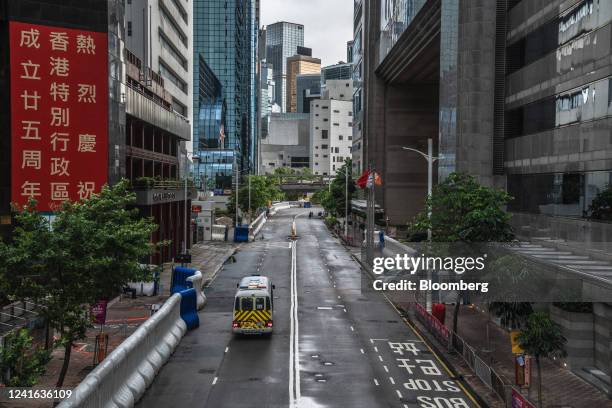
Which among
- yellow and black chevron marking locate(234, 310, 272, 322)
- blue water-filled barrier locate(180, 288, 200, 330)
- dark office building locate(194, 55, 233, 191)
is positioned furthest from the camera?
dark office building locate(194, 55, 233, 191)

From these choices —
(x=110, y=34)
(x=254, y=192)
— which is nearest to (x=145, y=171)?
(x=110, y=34)

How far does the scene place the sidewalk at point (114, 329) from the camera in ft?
83.9

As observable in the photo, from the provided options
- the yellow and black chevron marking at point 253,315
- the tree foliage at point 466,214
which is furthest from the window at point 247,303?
the tree foliage at point 466,214

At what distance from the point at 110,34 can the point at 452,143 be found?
76.1 feet

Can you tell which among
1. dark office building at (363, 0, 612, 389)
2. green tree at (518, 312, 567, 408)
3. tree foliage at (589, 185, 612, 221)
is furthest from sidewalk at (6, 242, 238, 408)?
tree foliage at (589, 185, 612, 221)

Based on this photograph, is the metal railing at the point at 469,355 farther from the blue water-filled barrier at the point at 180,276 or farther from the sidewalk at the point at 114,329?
the blue water-filled barrier at the point at 180,276

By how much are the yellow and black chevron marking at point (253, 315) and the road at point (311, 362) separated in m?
1.02

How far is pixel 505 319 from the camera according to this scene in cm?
2808

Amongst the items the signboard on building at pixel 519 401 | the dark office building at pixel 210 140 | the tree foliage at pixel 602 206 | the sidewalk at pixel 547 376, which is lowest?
the sidewalk at pixel 547 376

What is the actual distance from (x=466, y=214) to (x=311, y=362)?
30.7 feet

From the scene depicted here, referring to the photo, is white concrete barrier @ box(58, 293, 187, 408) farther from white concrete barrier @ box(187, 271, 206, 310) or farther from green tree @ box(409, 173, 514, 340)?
green tree @ box(409, 173, 514, 340)

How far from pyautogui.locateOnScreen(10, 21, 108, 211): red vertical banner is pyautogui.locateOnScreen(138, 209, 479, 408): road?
454 inches

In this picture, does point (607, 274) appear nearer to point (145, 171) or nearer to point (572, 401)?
→ point (572, 401)

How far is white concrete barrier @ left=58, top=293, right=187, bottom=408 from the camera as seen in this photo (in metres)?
18.8
